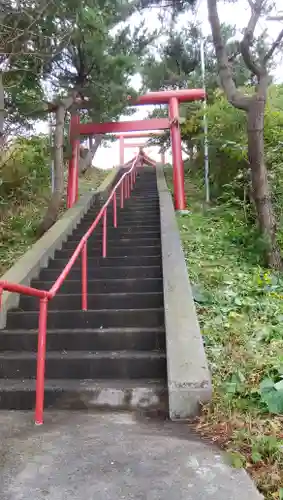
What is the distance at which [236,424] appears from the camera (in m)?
3.13

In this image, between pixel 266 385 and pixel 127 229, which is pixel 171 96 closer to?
pixel 127 229

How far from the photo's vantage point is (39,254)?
262 inches

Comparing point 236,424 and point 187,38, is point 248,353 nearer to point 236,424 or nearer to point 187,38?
point 236,424

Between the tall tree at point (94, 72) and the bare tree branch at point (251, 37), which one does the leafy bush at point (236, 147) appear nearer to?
the bare tree branch at point (251, 37)

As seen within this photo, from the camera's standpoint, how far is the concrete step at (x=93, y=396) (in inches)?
151

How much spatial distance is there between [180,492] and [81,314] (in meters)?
2.82

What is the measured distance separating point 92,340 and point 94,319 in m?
0.40

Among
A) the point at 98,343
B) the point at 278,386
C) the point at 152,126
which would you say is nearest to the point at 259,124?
the point at 98,343

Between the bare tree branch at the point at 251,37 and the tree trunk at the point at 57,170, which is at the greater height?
the bare tree branch at the point at 251,37

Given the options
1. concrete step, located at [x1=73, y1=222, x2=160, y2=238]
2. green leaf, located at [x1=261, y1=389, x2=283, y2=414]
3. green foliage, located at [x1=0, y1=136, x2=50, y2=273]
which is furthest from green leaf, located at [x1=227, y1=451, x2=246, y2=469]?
green foliage, located at [x1=0, y1=136, x2=50, y2=273]

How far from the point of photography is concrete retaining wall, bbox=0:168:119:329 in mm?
5473

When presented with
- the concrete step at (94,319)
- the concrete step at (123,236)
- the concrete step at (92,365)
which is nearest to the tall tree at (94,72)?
the concrete step at (123,236)

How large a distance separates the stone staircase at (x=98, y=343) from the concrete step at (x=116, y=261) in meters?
0.01

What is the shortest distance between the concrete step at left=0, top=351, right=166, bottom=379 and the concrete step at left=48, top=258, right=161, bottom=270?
7.76 feet
